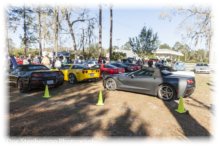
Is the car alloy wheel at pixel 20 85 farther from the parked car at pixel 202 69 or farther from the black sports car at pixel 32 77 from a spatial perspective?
the parked car at pixel 202 69

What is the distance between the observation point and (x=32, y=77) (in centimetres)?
1027

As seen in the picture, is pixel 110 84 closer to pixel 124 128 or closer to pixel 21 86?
pixel 21 86

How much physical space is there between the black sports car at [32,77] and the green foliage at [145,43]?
152ft

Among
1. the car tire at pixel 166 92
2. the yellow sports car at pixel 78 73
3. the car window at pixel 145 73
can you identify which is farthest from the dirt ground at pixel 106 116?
the yellow sports car at pixel 78 73

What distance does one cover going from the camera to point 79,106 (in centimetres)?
792

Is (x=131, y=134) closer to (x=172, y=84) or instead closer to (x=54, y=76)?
(x=172, y=84)

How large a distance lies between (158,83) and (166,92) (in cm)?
51

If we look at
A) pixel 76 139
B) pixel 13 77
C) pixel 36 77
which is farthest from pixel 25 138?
pixel 13 77

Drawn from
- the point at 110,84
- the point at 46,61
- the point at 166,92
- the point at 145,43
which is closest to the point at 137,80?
the point at 166,92

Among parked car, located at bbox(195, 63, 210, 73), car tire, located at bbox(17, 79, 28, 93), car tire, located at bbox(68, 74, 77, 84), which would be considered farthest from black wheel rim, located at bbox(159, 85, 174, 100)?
parked car, located at bbox(195, 63, 210, 73)

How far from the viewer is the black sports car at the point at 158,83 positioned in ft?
30.8

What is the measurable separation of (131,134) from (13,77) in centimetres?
802

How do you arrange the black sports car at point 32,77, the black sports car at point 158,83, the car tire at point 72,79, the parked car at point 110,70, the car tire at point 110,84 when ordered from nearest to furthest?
the black sports car at point 158,83
the black sports car at point 32,77
the car tire at point 110,84
the car tire at point 72,79
the parked car at point 110,70

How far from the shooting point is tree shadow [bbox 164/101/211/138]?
5.97m
